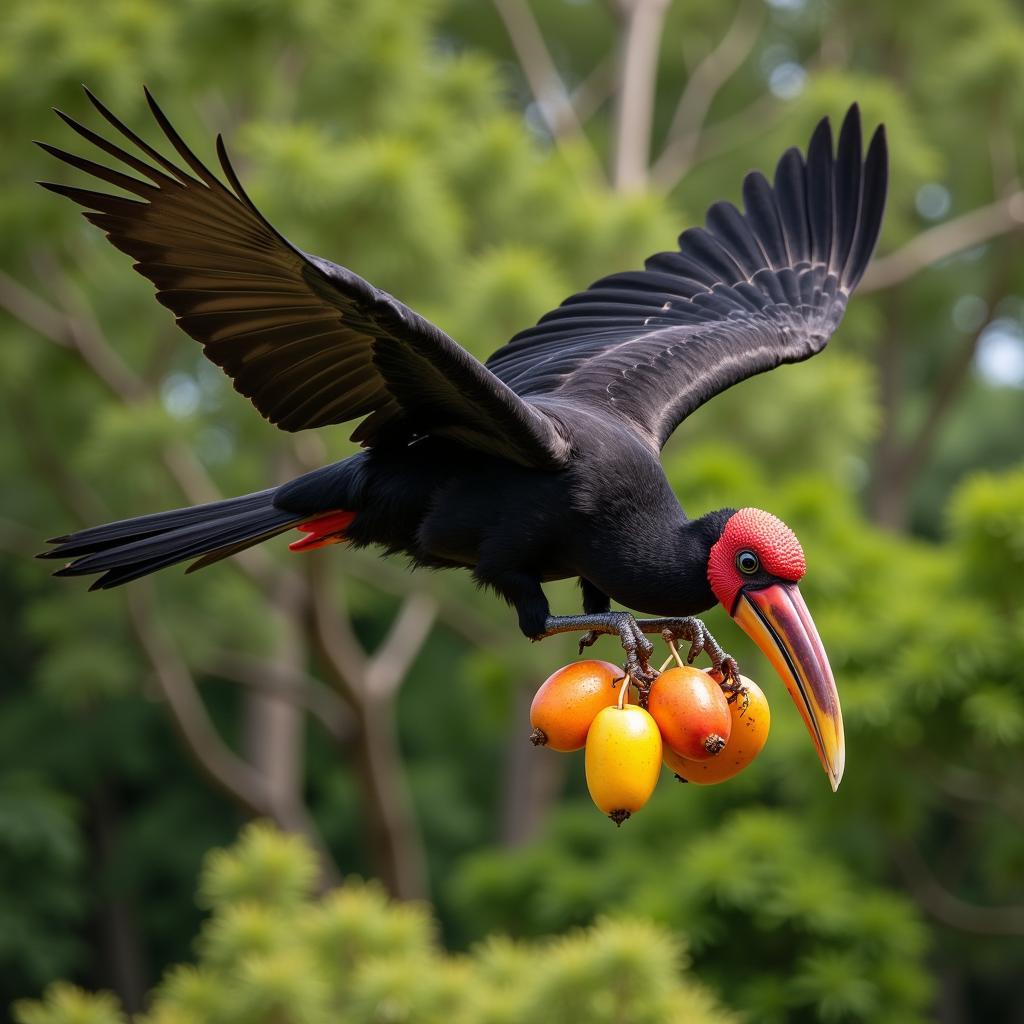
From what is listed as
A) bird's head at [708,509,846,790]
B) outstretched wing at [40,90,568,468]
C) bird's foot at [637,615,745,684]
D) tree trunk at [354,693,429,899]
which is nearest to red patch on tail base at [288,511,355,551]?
outstretched wing at [40,90,568,468]

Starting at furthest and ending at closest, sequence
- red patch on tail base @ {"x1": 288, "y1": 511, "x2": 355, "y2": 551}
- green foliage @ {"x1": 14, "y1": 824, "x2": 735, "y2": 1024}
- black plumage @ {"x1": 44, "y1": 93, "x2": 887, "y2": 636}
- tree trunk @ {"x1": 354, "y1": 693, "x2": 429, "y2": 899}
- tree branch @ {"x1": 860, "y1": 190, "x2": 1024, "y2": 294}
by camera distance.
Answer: tree branch @ {"x1": 860, "y1": 190, "x2": 1024, "y2": 294}
tree trunk @ {"x1": 354, "y1": 693, "x2": 429, "y2": 899}
green foliage @ {"x1": 14, "y1": 824, "x2": 735, "y2": 1024}
red patch on tail base @ {"x1": 288, "y1": 511, "x2": 355, "y2": 551}
black plumage @ {"x1": 44, "y1": 93, "x2": 887, "y2": 636}

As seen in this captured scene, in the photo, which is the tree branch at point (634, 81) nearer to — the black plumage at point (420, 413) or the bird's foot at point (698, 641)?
the black plumage at point (420, 413)

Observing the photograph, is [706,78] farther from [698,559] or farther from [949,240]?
[698,559]

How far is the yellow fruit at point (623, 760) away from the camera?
2463 millimetres

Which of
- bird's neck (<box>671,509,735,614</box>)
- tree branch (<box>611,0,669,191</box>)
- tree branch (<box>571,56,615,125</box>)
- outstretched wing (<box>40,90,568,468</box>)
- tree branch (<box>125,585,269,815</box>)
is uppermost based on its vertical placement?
tree branch (<box>571,56,615,125</box>)

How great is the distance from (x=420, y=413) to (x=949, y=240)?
977 cm

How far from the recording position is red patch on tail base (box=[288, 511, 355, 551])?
332 cm

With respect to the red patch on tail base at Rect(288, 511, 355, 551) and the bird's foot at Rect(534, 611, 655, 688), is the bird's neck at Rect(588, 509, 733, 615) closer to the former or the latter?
the bird's foot at Rect(534, 611, 655, 688)

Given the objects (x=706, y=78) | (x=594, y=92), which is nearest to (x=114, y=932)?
(x=594, y=92)

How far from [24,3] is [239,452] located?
13.2 ft

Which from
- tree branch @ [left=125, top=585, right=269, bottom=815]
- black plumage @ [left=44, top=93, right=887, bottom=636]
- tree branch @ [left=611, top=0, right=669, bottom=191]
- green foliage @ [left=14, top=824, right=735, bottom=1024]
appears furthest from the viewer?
tree branch @ [left=611, top=0, right=669, bottom=191]

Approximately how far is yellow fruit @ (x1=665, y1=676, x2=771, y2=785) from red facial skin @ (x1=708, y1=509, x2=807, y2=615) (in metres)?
Answer: 0.16

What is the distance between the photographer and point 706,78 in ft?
46.5

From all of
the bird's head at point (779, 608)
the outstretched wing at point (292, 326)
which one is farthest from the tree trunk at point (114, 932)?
the bird's head at point (779, 608)
